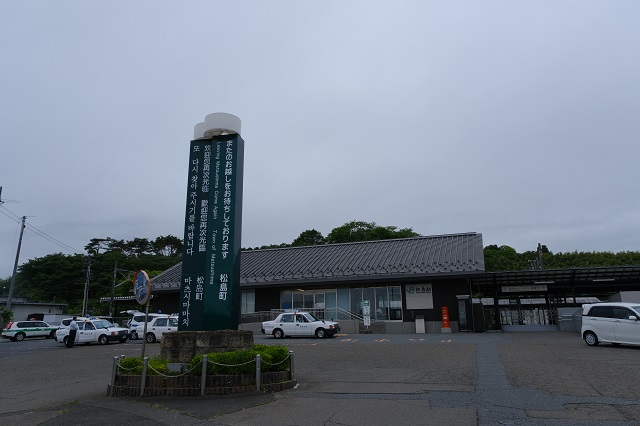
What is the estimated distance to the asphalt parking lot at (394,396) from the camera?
286 inches

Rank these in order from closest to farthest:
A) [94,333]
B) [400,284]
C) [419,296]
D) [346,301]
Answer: [94,333]
[419,296]
[400,284]
[346,301]

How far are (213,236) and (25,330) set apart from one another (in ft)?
97.9

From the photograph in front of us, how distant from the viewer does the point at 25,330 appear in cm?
3378

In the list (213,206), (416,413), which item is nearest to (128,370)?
(213,206)

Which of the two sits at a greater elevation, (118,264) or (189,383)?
(118,264)

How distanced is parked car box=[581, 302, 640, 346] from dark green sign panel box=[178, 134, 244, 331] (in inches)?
552

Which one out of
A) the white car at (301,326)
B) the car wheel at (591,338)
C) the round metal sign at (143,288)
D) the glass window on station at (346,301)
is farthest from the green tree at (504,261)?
the round metal sign at (143,288)

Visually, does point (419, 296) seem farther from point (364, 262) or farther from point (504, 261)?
point (504, 261)

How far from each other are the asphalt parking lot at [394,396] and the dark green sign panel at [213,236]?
2677 millimetres

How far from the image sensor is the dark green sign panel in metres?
11.8

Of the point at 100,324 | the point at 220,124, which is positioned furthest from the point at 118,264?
the point at 220,124

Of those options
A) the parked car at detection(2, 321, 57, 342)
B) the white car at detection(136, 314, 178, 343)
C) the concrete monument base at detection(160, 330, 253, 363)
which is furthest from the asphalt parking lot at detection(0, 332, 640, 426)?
the parked car at detection(2, 321, 57, 342)

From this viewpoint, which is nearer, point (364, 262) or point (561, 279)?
point (561, 279)

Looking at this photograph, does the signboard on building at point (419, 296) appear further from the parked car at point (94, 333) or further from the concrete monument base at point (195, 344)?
the concrete monument base at point (195, 344)
